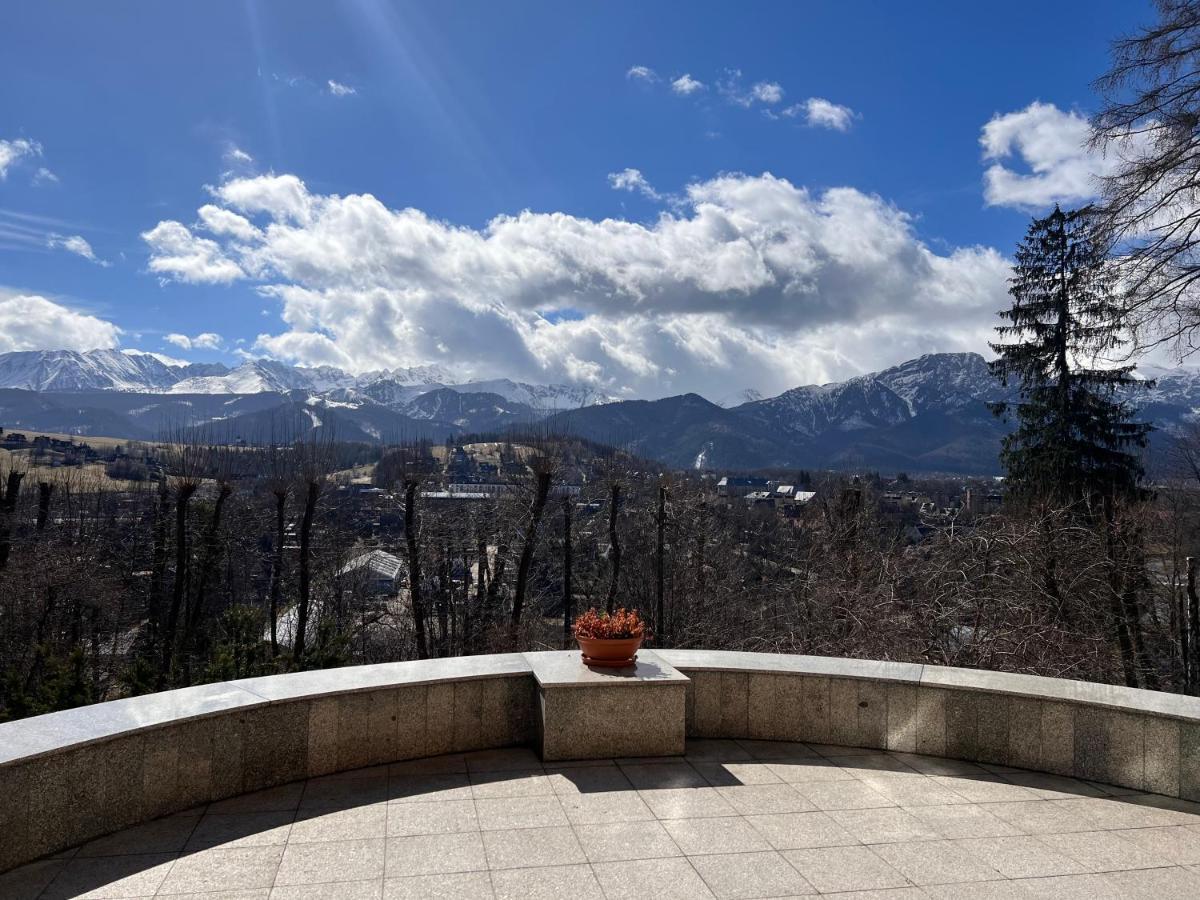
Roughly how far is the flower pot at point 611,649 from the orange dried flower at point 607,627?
3 cm

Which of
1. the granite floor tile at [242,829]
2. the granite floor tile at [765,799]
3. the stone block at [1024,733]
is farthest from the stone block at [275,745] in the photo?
the stone block at [1024,733]

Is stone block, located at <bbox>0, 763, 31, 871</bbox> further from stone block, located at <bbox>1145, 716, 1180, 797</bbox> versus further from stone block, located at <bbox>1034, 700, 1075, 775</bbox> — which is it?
stone block, located at <bbox>1145, 716, 1180, 797</bbox>

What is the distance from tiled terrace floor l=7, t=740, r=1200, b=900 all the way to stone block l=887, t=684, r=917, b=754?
1.49 ft

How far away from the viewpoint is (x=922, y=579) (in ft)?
43.5

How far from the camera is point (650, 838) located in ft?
16.2

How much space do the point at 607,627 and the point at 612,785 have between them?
4.48 ft

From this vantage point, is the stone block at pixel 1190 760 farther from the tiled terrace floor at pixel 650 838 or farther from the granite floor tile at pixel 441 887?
the granite floor tile at pixel 441 887

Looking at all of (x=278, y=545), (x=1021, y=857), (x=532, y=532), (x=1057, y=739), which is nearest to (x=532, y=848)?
(x=1021, y=857)

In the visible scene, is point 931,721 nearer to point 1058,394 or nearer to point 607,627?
point 607,627

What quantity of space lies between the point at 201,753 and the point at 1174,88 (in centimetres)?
1045

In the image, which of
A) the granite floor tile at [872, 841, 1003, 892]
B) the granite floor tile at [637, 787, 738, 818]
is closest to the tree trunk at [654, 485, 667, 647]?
the granite floor tile at [637, 787, 738, 818]

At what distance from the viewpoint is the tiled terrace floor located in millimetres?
4289

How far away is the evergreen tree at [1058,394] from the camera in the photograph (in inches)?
910

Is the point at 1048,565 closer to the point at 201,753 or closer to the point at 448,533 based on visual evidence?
the point at 201,753
